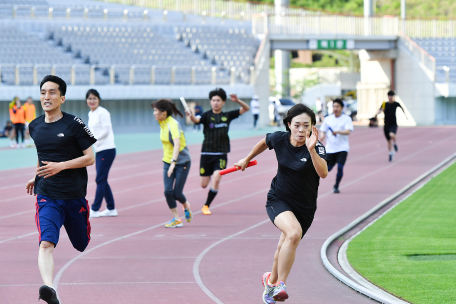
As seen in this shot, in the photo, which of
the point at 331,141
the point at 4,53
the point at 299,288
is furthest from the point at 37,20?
the point at 299,288

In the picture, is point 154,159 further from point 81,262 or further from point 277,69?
point 277,69

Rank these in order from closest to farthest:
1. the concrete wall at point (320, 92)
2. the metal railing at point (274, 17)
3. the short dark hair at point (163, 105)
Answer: the short dark hair at point (163, 105)
the metal railing at point (274, 17)
the concrete wall at point (320, 92)

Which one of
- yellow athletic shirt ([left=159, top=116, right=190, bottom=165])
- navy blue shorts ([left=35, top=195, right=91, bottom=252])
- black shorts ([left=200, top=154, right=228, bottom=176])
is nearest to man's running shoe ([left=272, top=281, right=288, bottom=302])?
navy blue shorts ([left=35, top=195, right=91, bottom=252])

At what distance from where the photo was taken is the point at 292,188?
6.28 metres

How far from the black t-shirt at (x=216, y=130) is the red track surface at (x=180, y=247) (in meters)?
1.18

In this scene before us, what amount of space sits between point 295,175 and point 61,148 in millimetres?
2053

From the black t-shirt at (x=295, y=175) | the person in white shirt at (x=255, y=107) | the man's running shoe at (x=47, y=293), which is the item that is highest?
the black t-shirt at (x=295, y=175)

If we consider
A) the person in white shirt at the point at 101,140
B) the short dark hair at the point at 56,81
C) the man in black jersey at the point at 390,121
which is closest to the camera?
the short dark hair at the point at 56,81

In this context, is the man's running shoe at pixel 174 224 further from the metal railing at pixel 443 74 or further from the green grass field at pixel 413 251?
the metal railing at pixel 443 74

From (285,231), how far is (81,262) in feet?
10.7

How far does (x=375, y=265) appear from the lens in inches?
317

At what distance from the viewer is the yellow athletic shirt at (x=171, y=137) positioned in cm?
1064

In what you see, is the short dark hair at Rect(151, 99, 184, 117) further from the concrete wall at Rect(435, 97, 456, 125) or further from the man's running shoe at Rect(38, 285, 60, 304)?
the concrete wall at Rect(435, 97, 456, 125)

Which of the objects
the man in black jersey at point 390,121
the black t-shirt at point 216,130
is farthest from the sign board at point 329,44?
the black t-shirt at point 216,130
